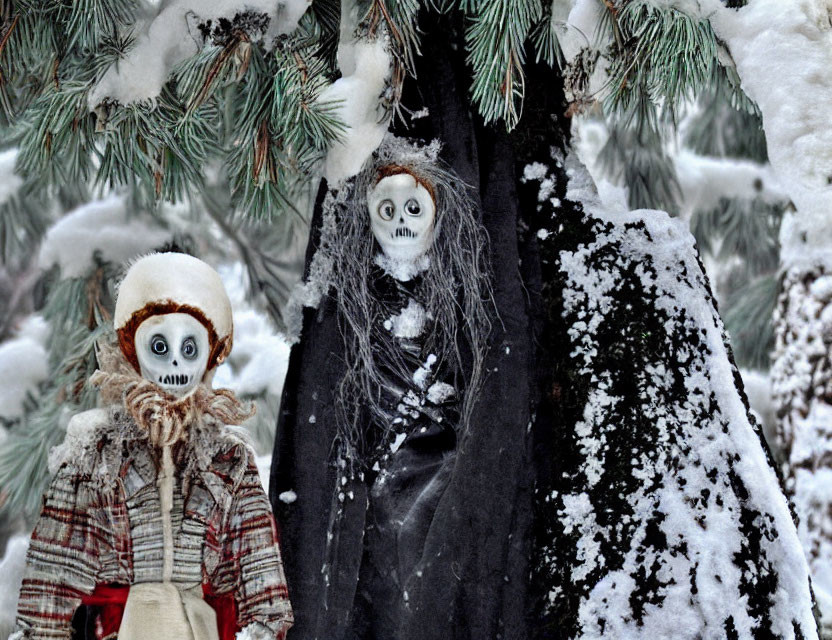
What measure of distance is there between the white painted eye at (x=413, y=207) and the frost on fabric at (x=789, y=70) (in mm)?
440

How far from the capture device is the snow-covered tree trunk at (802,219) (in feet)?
4.25

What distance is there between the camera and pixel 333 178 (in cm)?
133

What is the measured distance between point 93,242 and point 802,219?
4.20 ft

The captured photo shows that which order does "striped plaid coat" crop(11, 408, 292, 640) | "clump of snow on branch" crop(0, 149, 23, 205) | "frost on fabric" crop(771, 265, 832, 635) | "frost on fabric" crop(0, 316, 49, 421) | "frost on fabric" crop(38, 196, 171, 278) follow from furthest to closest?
1. "frost on fabric" crop(0, 316, 49, 421)
2. "clump of snow on branch" crop(0, 149, 23, 205)
3. "frost on fabric" crop(38, 196, 171, 278)
4. "frost on fabric" crop(771, 265, 832, 635)
5. "striped plaid coat" crop(11, 408, 292, 640)

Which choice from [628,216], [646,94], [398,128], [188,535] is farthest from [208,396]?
[646,94]

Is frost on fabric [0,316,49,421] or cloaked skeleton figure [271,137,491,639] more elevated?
frost on fabric [0,316,49,421]

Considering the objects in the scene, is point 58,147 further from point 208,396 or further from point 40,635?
point 40,635

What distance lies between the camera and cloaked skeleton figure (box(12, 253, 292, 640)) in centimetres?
117

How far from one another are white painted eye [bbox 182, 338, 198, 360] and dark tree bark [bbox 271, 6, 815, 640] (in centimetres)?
18

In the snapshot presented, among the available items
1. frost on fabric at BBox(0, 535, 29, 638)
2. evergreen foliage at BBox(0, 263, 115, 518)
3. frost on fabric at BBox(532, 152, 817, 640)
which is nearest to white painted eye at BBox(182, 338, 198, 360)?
frost on fabric at BBox(532, 152, 817, 640)

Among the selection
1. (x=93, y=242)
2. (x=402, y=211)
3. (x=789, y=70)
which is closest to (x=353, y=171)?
(x=402, y=211)

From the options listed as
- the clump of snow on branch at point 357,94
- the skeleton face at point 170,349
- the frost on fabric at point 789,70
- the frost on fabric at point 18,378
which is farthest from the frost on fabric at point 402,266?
the frost on fabric at point 18,378

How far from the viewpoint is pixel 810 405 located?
67.0 inches

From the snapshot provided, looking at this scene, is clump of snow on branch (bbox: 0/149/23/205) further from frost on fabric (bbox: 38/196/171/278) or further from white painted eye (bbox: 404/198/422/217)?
white painted eye (bbox: 404/198/422/217)
